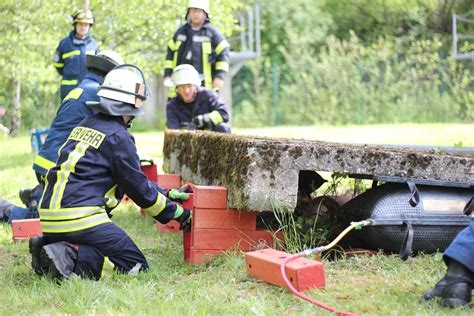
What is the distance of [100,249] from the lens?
4828mm

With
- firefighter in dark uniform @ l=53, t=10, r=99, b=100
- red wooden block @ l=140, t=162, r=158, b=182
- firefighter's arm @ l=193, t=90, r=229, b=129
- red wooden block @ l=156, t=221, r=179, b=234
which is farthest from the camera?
firefighter in dark uniform @ l=53, t=10, r=99, b=100

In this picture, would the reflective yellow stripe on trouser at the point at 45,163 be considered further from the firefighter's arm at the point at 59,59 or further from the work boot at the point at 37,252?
the firefighter's arm at the point at 59,59

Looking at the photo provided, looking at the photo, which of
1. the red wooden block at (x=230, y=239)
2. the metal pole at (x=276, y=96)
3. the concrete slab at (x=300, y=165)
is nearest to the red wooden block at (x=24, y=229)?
the red wooden block at (x=230, y=239)

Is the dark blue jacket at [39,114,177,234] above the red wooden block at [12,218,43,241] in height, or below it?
above

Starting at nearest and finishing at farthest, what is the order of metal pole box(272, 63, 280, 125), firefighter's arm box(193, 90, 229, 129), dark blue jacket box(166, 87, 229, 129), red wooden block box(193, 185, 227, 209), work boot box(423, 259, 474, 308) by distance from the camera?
work boot box(423, 259, 474, 308)
red wooden block box(193, 185, 227, 209)
firefighter's arm box(193, 90, 229, 129)
dark blue jacket box(166, 87, 229, 129)
metal pole box(272, 63, 280, 125)

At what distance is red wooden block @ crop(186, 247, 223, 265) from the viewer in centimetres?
512

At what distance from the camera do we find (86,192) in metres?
4.79

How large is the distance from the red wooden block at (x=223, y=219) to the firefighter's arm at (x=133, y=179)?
0.78 ft

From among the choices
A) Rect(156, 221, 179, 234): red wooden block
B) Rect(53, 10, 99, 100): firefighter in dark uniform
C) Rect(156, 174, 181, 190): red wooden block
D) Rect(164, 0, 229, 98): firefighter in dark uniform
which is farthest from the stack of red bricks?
Rect(53, 10, 99, 100): firefighter in dark uniform

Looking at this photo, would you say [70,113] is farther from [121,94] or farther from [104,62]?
[121,94]

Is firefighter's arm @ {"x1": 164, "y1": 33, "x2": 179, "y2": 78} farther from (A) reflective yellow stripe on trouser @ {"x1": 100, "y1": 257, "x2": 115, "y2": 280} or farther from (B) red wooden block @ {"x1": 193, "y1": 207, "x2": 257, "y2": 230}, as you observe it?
(A) reflective yellow stripe on trouser @ {"x1": 100, "y1": 257, "x2": 115, "y2": 280}

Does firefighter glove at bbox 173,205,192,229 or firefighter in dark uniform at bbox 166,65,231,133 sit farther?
firefighter in dark uniform at bbox 166,65,231,133

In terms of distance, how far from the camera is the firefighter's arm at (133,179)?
4.84 m

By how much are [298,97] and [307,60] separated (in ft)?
5.20
